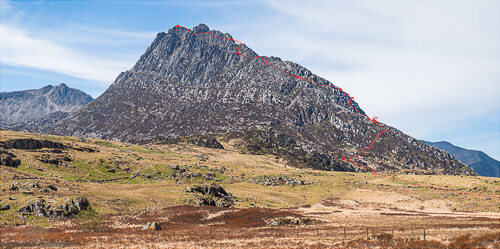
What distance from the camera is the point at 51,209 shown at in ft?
169

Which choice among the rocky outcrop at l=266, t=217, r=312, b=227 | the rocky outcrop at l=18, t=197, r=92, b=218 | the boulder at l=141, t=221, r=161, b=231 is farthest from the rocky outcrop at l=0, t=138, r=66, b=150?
the rocky outcrop at l=266, t=217, r=312, b=227

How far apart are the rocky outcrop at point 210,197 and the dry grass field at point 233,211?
96.9 inches

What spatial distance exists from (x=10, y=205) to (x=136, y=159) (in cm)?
7499

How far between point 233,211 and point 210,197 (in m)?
19.1

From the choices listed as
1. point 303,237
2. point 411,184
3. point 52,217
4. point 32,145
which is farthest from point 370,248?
point 32,145

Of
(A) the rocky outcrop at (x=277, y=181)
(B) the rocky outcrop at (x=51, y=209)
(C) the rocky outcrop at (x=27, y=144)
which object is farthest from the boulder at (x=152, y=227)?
(C) the rocky outcrop at (x=27, y=144)

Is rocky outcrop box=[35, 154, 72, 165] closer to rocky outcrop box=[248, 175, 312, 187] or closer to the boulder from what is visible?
the boulder

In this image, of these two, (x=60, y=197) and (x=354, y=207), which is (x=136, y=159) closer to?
(x=60, y=197)

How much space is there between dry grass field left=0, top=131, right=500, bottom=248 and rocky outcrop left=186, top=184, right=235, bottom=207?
2462mm

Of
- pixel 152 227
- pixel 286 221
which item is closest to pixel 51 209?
pixel 152 227

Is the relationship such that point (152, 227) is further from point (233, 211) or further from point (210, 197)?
point (210, 197)

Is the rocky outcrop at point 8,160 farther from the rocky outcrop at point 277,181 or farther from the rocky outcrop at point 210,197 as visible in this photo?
the rocky outcrop at point 277,181

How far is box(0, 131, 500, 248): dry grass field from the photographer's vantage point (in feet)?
122

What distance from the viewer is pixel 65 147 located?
400ft
